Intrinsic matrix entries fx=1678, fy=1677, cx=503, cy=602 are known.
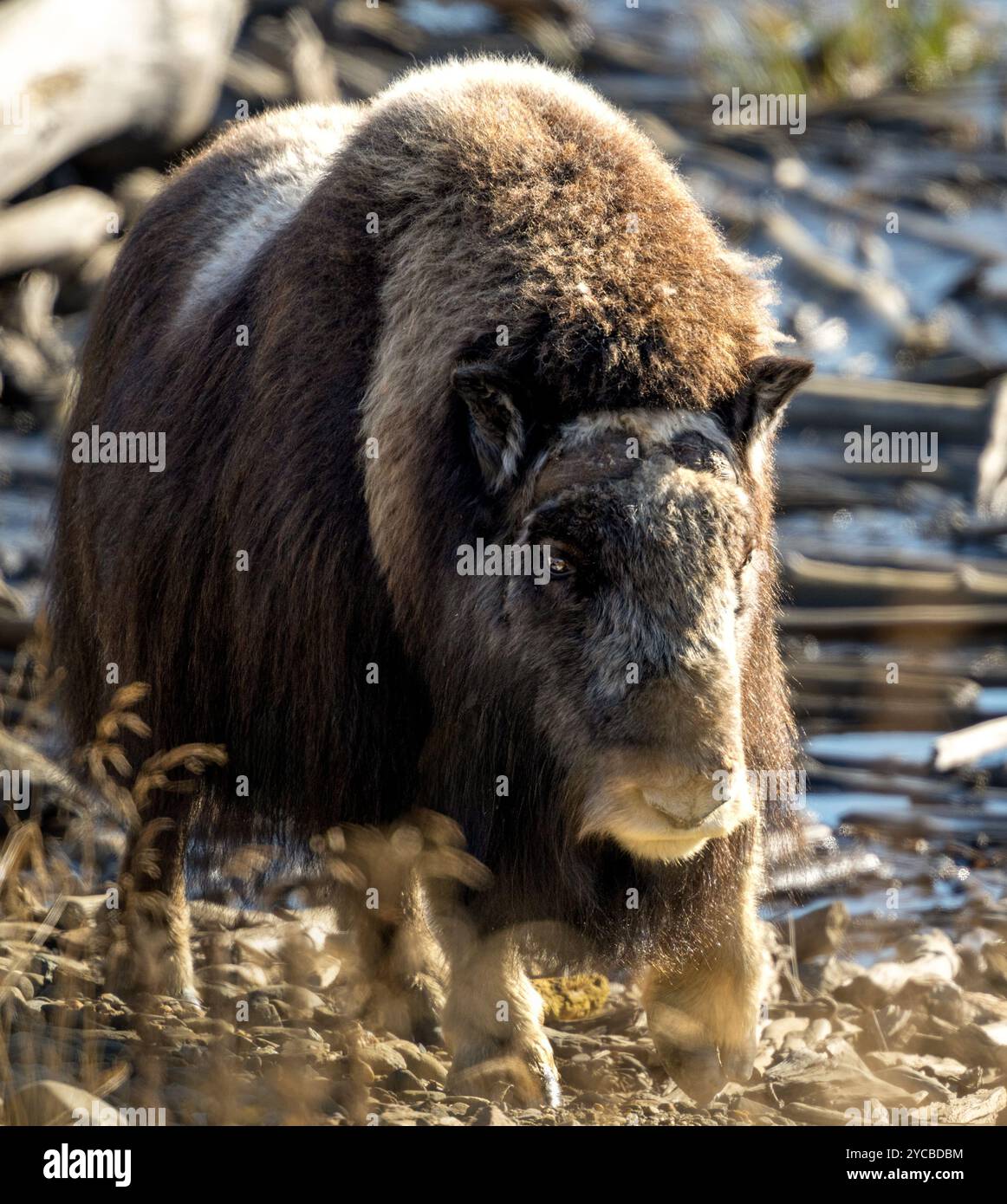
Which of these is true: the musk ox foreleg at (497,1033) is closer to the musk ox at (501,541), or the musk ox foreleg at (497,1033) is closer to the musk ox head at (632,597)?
the musk ox at (501,541)

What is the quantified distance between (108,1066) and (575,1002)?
1428mm

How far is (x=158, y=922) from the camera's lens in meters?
4.96

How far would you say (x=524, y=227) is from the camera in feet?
13.0

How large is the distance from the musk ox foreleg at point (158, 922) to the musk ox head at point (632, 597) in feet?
5.03

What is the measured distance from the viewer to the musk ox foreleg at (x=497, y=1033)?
13.3 feet

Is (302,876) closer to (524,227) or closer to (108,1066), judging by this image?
(108,1066)

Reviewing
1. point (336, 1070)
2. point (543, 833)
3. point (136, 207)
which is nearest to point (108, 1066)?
point (336, 1070)

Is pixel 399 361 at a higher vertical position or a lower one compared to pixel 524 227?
lower

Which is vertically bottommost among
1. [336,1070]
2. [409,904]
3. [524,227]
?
[336,1070]

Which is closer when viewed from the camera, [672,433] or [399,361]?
[672,433]

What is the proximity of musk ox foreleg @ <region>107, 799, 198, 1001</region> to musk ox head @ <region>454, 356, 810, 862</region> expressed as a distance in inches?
60.4

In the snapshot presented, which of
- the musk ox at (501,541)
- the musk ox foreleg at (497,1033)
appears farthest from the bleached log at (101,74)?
the musk ox foreleg at (497,1033)

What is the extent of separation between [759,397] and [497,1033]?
5.42 ft

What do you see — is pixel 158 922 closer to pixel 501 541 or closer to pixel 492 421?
pixel 501 541
